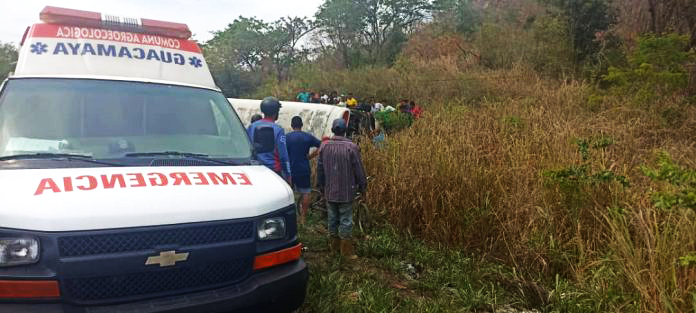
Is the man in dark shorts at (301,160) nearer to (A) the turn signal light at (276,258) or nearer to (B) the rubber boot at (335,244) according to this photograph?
(B) the rubber boot at (335,244)

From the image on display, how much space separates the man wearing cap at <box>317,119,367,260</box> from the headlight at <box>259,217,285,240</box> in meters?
2.15

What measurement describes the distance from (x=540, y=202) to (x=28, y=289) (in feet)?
14.0

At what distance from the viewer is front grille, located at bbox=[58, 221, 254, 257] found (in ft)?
7.93

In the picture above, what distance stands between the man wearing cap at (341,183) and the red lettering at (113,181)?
9.03 feet

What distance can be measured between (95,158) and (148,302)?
1081 millimetres

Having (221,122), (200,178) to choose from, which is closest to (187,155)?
(200,178)

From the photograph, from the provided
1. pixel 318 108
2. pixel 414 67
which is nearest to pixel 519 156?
pixel 318 108

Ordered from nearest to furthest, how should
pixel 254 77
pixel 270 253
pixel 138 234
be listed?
pixel 138 234 < pixel 270 253 < pixel 254 77

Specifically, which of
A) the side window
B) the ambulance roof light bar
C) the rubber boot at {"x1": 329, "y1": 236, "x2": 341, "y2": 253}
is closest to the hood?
the side window

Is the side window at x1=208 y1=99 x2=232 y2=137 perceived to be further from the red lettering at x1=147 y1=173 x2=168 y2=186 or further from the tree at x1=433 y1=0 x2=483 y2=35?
the tree at x1=433 y1=0 x2=483 y2=35

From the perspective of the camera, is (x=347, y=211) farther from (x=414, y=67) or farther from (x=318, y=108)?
(x=414, y=67)

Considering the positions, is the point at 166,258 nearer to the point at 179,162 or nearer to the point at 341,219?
the point at 179,162

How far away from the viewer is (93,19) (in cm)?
436

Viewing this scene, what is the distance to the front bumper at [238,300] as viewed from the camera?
2426 mm
